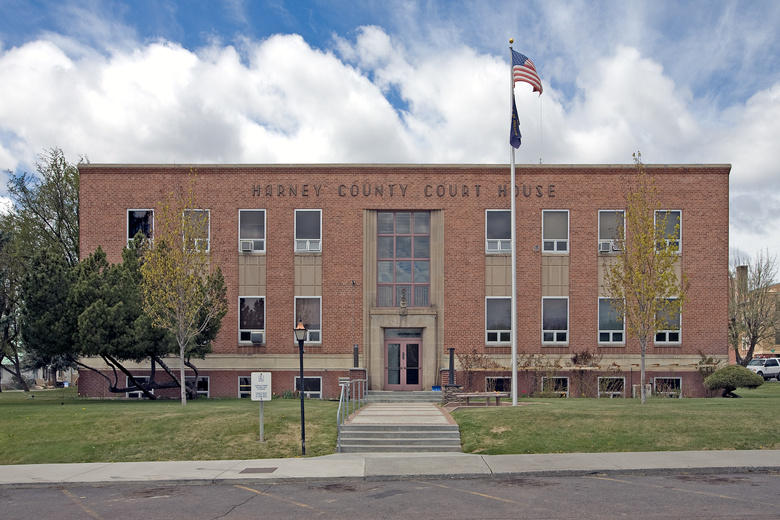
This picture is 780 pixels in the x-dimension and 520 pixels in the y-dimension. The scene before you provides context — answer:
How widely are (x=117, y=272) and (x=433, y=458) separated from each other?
15063mm

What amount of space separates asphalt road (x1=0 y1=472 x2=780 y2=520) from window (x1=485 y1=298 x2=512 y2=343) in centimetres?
1651

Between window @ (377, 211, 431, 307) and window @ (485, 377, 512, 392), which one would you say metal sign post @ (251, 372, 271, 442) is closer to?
window @ (377, 211, 431, 307)

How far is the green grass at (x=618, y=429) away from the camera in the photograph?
17.1m

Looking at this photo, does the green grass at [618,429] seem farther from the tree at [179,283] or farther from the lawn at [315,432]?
the tree at [179,283]

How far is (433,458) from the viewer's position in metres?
16.5

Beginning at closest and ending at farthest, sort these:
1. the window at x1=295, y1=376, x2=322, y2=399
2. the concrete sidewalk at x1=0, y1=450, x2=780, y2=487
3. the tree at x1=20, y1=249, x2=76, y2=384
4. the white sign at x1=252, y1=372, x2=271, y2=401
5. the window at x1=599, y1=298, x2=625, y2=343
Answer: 1. the concrete sidewalk at x1=0, y1=450, x2=780, y2=487
2. the white sign at x1=252, y1=372, x2=271, y2=401
3. the tree at x1=20, y1=249, x2=76, y2=384
4. the window at x1=295, y1=376, x2=322, y2=399
5. the window at x1=599, y1=298, x2=625, y2=343

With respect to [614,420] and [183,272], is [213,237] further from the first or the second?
[614,420]

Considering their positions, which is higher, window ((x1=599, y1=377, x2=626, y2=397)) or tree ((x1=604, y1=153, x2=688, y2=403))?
tree ((x1=604, y1=153, x2=688, y2=403))

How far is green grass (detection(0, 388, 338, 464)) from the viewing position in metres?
17.4

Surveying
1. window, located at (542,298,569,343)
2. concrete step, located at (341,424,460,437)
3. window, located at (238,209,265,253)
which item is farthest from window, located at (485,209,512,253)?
concrete step, located at (341,424,460,437)

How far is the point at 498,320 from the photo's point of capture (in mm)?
30891

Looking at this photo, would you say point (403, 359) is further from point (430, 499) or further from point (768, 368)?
point (768, 368)

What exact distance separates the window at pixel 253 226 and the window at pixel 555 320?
13.0m

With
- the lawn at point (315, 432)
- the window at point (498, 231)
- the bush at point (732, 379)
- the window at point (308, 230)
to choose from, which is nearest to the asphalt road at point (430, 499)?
the lawn at point (315, 432)
